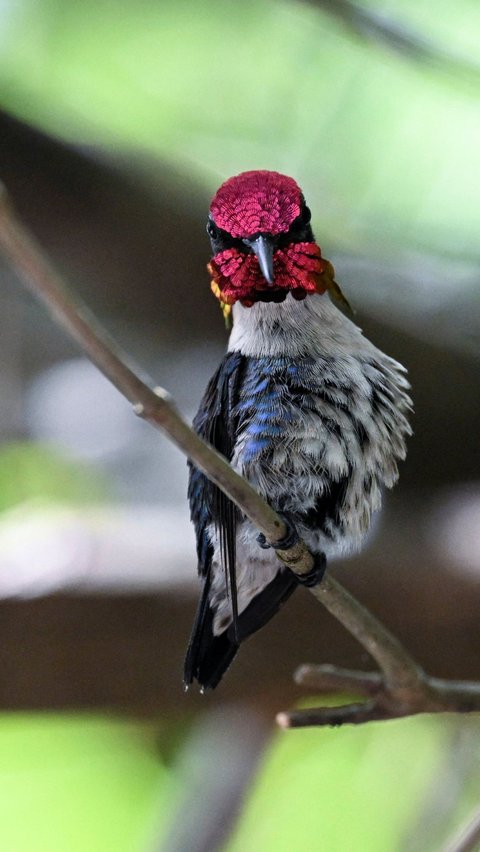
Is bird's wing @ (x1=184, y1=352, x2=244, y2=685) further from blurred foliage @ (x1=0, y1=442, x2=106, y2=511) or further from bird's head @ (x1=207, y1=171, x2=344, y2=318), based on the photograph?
blurred foliage @ (x1=0, y1=442, x2=106, y2=511)

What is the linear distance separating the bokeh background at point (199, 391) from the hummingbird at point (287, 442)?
0.18 m

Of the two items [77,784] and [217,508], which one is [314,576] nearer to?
[217,508]

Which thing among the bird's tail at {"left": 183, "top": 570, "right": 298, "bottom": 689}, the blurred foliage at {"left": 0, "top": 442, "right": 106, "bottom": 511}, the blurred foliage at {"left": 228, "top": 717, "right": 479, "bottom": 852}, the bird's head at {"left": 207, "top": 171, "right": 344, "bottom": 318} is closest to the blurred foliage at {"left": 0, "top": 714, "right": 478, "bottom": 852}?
the blurred foliage at {"left": 228, "top": 717, "right": 479, "bottom": 852}

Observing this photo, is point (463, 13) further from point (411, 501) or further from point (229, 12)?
point (411, 501)

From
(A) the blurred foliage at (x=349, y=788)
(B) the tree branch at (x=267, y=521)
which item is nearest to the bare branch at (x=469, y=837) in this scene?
(B) the tree branch at (x=267, y=521)

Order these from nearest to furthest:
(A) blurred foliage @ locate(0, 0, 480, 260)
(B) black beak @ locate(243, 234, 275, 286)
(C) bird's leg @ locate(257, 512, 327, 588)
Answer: (B) black beak @ locate(243, 234, 275, 286)
(C) bird's leg @ locate(257, 512, 327, 588)
(A) blurred foliage @ locate(0, 0, 480, 260)

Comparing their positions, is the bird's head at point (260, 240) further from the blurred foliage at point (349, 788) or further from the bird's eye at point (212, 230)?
the blurred foliage at point (349, 788)

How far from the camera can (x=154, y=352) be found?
2293 millimetres

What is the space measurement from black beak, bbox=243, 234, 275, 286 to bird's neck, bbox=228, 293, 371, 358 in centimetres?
9

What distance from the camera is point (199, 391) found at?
6.31 feet

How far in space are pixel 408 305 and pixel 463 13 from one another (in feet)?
2.42

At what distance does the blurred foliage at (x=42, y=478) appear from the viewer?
2105 mm

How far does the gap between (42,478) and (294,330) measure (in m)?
1.62

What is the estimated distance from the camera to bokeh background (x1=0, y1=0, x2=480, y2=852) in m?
1.28
